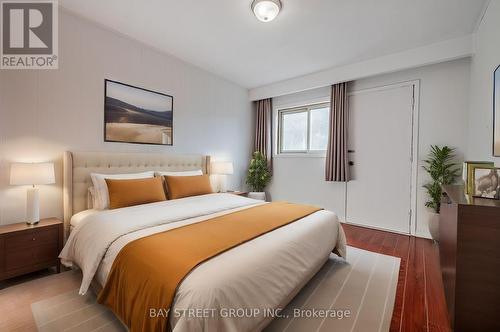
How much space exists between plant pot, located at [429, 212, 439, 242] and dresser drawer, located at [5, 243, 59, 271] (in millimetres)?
4413

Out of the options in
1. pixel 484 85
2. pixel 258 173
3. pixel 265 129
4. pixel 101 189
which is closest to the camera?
pixel 484 85

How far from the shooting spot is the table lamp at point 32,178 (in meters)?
2.03

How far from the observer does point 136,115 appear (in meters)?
3.11

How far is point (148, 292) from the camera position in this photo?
1.15 meters

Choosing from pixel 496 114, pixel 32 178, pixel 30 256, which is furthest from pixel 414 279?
pixel 32 178

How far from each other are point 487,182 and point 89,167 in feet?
12.2

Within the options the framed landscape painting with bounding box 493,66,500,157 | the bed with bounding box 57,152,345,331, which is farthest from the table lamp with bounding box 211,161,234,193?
the framed landscape painting with bounding box 493,66,500,157

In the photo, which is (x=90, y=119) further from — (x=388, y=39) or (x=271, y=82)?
(x=388, y=39)

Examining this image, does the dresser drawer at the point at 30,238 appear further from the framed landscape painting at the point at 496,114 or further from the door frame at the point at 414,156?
the door frame at the point at 414,156

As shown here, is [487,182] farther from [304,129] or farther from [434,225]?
[304,129]

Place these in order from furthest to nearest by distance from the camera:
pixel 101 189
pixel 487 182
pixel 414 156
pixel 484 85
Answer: pixel 414 156 → pixel 101 189 → pixel 484 85 → pixel 487 182

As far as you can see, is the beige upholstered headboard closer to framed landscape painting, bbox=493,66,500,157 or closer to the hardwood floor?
the hardwood floor

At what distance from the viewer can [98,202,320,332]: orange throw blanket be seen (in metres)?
1.11

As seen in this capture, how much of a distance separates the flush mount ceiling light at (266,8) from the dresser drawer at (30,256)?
310 centimetres
